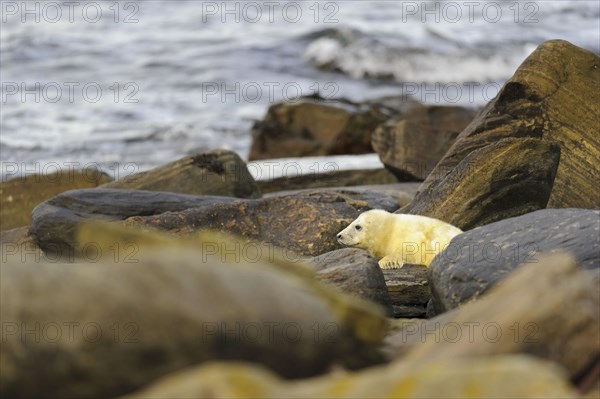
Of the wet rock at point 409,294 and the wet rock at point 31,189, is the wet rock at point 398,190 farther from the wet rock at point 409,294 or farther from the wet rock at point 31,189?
the wet rock at point 409,294

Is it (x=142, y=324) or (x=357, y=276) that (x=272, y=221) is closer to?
(x=357, y=276)

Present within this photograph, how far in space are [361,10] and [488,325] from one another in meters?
26.9

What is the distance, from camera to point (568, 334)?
3697 millimetres

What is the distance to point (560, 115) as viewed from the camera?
846 centimetres

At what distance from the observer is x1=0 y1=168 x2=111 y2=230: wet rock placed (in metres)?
11.7

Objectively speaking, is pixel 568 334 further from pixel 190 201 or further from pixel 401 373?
pixel 190 201

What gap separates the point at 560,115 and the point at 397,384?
5.76 m

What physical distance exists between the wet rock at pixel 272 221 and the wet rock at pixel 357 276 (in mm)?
1898

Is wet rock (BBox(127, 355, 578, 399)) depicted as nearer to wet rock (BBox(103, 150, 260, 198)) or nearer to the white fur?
the white fur

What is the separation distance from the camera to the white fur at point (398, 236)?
286 inches

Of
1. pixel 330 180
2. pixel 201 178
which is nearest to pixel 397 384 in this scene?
pixel 201 178

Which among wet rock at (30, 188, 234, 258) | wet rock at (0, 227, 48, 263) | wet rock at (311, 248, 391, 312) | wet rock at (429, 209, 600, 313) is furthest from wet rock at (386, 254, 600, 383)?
wet rock at (0, 227, 48, 263)

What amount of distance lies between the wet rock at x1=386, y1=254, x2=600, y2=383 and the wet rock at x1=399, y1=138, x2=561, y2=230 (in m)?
3.64

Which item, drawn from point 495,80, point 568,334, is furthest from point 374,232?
point 495,80
